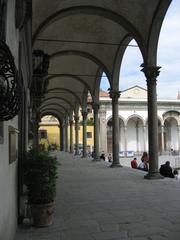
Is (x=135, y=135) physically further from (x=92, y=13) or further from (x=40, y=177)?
(x=40, y=177)

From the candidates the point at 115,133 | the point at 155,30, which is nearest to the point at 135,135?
the point at 115,133

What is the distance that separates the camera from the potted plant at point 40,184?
4871 millimetres

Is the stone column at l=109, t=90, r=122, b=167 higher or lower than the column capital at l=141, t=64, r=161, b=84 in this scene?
lower

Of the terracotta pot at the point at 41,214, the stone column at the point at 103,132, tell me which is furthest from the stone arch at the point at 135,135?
the terracotta pot at the point at 41,214

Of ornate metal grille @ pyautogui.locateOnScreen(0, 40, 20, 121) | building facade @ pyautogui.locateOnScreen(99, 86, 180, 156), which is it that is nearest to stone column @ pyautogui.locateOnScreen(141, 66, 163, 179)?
ornate metal grille @ pyautogui.locateOnScreen(0, 40, 20, 121)

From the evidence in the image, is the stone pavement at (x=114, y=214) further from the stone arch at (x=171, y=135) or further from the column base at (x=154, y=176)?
the stone arch at (x=171, y=135)

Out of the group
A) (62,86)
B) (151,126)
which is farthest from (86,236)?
(62,86)

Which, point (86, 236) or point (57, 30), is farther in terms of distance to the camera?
point (57, 30)

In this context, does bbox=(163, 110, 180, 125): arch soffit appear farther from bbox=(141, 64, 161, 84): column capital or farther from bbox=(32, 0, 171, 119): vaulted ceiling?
bbox=(141, 64, 161, 84): column capital

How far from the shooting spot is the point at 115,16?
1187 centimetres

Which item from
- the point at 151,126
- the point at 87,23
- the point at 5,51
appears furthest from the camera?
the point at 87,23

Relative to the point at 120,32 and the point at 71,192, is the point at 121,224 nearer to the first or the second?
the point at 71,192

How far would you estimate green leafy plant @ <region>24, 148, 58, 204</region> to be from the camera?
486cm

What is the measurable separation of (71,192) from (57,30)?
26.7 ft
